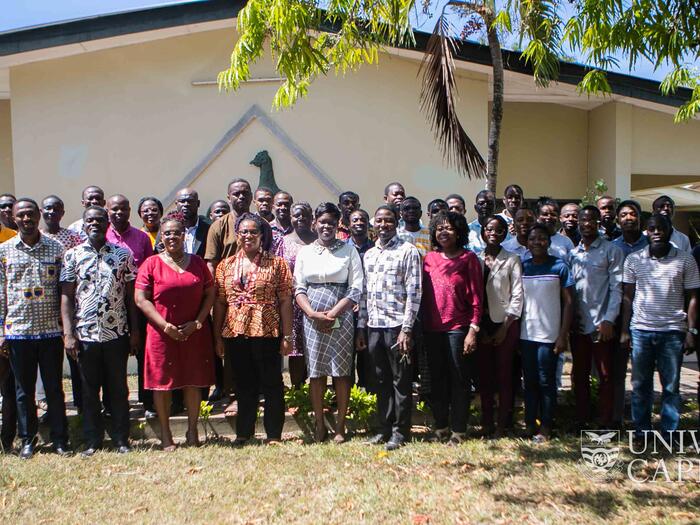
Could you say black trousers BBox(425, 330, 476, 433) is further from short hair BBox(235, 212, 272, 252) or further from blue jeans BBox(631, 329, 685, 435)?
short hair BBox(235, 212, 272, 252)

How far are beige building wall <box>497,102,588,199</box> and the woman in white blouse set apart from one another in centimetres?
783

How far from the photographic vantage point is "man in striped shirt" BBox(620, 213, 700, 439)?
5.09 m

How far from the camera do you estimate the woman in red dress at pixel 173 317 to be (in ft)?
17.4

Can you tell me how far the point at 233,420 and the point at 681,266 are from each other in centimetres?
416

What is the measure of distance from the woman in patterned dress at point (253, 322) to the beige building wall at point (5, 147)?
8271 mm

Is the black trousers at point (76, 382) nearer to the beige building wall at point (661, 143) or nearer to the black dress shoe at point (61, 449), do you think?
the black dress shoe at point (61, 449)

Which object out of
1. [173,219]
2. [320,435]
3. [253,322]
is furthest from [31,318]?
[320,435]

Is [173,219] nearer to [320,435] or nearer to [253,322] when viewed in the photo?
[253,322]

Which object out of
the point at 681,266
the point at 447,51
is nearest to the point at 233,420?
the point at 681,266

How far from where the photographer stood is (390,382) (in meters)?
5.53

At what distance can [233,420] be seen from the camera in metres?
5.88

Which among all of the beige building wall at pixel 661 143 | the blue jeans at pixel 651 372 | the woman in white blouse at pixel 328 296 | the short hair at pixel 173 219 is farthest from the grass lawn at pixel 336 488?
the beige building wall at pixel 661 143

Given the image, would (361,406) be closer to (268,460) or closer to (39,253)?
(268,460)

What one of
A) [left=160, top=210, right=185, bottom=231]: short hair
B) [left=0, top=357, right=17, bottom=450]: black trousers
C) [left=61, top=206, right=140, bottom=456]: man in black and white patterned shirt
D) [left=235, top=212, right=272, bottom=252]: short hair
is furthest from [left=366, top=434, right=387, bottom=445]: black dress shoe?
[left=0, top=357, right=17, bottom=450]: black trousers
